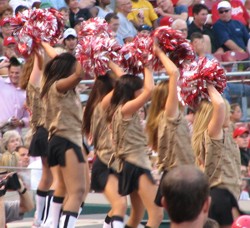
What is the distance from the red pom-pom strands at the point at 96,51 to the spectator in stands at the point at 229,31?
221 inches

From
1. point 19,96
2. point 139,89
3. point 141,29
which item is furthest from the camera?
point 141,29

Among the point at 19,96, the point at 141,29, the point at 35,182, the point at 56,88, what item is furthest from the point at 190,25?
the point at 56,88

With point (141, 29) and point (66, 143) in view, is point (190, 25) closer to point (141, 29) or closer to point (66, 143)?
point (141, 29)

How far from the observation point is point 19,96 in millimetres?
10758

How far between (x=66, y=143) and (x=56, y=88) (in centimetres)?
46

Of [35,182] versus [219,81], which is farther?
[35,182]

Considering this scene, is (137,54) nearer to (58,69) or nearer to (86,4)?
(58,69)

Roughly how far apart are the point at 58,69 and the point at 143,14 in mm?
5950

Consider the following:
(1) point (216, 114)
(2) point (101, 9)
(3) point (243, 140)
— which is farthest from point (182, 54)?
(2) point (101, 9)

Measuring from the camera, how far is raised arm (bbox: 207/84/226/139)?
282 inches

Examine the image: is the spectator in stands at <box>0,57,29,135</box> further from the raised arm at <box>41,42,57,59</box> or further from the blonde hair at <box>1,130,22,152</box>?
the raised arm at <box>41,42,57,59</box>

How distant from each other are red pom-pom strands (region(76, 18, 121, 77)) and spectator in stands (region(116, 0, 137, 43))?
4565 mm

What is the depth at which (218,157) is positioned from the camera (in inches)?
291


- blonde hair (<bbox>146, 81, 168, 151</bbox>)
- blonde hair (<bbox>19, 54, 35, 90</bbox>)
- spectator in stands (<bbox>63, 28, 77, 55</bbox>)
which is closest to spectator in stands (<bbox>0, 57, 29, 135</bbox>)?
spectator in stands (<bbox>63, 28, 77, 55</bbox>)
